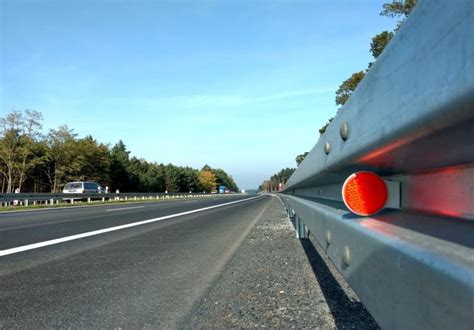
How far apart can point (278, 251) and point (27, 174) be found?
222 feet

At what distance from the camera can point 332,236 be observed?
242 centimetres

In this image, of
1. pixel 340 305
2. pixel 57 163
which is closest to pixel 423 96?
pixel 340 305

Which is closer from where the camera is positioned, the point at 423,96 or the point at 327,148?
the point at 423,96

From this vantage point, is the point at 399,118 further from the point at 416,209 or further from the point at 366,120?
the point at 416,209

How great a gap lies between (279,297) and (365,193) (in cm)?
253

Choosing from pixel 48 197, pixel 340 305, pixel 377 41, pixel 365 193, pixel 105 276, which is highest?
pixel 377 41

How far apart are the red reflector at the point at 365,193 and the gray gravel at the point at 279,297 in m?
1.64

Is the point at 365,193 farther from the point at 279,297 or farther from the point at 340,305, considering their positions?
the point at 279,297

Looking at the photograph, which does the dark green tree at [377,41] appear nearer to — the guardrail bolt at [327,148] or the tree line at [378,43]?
the tree line at [378,43]

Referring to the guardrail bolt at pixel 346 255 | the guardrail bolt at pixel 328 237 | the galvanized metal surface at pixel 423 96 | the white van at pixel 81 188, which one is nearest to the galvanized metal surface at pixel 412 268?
the guardrail bolt at pixel 346 255

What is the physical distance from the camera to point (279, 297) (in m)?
4.26

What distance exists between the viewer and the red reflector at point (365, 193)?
199 cm

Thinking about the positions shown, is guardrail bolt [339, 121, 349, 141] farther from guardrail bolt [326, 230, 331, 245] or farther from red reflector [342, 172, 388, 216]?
guardrail bolt [326, 230, 331, 245]

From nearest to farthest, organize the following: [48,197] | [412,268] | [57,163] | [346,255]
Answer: [412,268]
[346,255]
[48,197]
[57,163]
